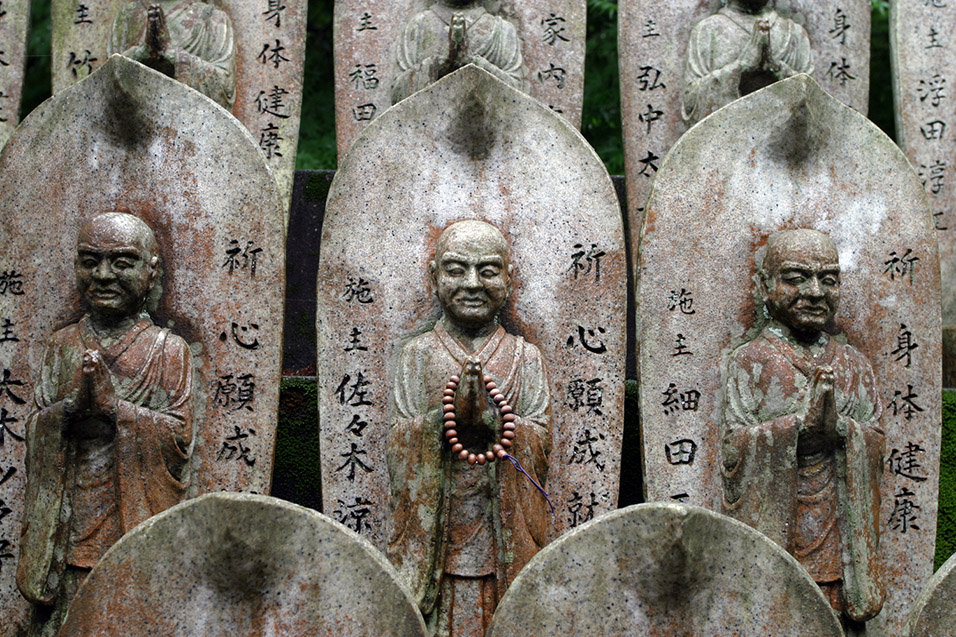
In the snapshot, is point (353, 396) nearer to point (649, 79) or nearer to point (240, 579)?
point (240, 579)

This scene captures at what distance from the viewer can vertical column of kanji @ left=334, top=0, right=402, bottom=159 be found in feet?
32.8

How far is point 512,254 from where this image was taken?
26.6 feet

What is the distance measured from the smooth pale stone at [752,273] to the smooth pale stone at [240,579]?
2.13 metres

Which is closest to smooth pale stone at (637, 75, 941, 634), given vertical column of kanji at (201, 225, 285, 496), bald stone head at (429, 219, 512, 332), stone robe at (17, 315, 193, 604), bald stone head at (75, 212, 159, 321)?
bald stone head at (429, 219, 512, 332)

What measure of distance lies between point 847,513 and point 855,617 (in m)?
0.52

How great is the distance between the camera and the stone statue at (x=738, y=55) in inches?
373

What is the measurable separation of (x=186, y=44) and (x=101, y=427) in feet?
10.8

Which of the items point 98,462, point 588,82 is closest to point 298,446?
point 98,462

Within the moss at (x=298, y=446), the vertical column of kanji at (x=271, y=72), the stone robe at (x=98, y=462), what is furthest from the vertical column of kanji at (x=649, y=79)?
the stone robe at (x=98, y=462)

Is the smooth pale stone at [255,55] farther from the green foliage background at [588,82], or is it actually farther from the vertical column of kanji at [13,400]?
the vertical column of kanji at [13,400]

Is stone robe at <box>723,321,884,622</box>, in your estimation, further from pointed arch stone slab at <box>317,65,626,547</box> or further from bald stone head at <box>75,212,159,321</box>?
bald stone head at <box>75,212,159,321</box>

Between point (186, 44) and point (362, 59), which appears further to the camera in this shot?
point (362, 59)

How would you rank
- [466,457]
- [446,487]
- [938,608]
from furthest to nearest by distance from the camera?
[446,487]
[466,457]
[938,608]

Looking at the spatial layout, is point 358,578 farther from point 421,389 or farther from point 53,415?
point 53,415
